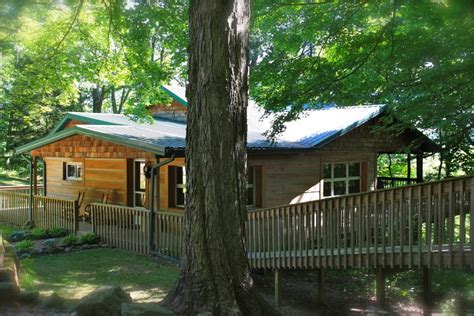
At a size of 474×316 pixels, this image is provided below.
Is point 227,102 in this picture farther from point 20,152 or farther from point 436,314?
point 20,152

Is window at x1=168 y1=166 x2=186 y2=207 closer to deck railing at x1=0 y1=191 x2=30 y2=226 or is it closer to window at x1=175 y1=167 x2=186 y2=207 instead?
window at x1=175 y1=167 x2=186 y2=207

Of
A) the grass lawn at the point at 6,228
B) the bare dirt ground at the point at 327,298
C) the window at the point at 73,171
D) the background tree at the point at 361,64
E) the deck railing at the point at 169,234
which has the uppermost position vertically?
the background tree at the point at 361,64

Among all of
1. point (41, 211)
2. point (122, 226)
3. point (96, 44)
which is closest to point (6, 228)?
point (41, 211)

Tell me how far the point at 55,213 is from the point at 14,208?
355 cm

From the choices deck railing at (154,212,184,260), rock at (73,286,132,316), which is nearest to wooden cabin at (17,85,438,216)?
deck railing at (154,212,184,260)

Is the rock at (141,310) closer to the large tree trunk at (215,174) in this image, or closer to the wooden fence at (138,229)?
the large tree trunk at (215,174)

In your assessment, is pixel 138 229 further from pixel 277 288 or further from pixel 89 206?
pixel 277 288

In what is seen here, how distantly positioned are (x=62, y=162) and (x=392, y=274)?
13365 mm

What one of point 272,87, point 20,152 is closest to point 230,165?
point 272,87

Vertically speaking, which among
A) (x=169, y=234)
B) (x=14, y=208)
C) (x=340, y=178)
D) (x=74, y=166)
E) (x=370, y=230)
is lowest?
(x=169, y=234)

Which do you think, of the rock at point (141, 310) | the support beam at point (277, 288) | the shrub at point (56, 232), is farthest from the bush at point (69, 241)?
the rock at point (141, 310)

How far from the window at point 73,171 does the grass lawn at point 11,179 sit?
16713mm

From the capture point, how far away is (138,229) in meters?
13.7

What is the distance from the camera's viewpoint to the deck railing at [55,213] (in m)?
15.6
